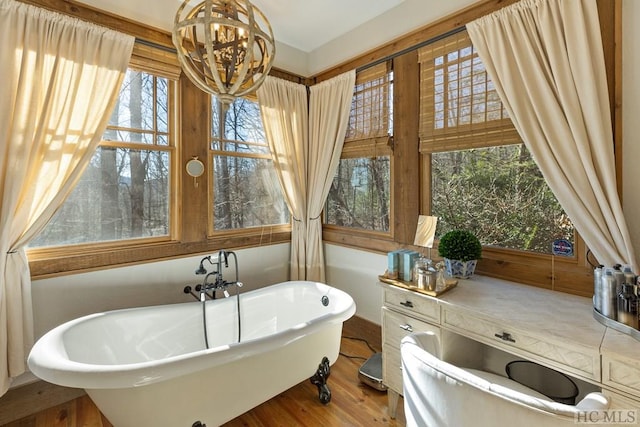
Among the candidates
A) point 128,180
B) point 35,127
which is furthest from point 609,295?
point 35,127

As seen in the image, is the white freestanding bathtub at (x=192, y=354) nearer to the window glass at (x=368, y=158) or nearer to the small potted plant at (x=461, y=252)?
the small potted plant at (x=461, y=252)

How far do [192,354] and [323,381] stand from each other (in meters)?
0.98

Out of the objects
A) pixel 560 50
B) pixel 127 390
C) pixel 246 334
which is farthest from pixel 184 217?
pixel 560 50

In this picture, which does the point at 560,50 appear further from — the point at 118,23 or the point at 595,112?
the point at 118,23

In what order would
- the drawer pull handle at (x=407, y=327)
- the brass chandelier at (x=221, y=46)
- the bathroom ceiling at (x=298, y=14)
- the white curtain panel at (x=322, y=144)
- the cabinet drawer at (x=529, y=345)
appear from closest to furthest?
the cabinet drawer at (x=529, y=345)
the brass chandelier at (x=221, y=46)
the drawer pull handle at (x=407, y=327)
the bathroom ceiling at (x=298, y=14)
the white curtain panel at (x=322, y=144)

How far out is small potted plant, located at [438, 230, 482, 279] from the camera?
1883 mm

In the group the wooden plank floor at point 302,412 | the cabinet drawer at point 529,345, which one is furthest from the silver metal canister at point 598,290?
the wooden plank floor at point 302,412

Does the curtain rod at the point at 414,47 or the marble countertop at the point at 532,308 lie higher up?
the curtain rod at the point at 414,47

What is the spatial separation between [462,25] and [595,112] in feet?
3.49

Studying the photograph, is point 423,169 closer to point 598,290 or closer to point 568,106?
point 568,106

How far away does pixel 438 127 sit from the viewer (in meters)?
2.23

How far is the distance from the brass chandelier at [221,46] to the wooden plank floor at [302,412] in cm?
187

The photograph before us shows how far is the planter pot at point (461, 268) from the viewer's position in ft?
6.26

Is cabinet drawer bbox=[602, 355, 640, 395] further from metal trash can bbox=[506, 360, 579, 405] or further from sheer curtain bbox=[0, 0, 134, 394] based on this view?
A: sheer curtain bbox=[0, 0, 134, 394]
